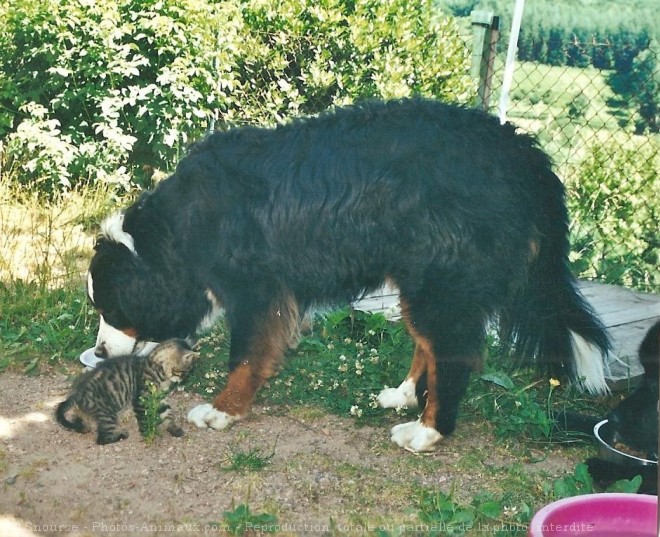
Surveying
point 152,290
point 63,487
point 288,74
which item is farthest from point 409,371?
point 288,74

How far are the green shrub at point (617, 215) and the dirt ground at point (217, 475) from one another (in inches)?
81.9

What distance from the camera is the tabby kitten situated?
144 inches

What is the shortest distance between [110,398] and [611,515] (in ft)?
6.91

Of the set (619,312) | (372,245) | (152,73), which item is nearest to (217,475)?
(372,245)

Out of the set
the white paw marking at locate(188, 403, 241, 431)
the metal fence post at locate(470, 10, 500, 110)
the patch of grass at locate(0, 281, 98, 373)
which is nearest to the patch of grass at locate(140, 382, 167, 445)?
the white paw marking at locate(188, 403, 241, 431)

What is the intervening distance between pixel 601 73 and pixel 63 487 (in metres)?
3.35

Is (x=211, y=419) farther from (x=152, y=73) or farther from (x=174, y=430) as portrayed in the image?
(x=152, y=73)

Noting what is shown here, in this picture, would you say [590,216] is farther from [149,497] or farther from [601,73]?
[149,497]

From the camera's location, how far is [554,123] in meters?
5.59

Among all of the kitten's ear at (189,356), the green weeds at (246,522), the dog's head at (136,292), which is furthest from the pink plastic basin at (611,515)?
the dog's head at (136,292)

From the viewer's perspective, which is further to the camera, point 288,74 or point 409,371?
point 288,74

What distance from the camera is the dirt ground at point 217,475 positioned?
2.98 metres

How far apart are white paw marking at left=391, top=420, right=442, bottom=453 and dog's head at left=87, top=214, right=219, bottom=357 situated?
1124mm

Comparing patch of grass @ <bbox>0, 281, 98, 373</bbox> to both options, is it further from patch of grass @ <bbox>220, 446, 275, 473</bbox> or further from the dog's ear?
patch of grass @ <bbox>220, 446, 275, 473</bbox>
